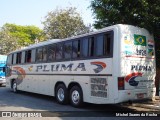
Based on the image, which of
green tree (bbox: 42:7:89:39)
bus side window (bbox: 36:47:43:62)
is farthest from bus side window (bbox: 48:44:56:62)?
green tree (bbox: 42:7:89:39)

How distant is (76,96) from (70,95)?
535 mm

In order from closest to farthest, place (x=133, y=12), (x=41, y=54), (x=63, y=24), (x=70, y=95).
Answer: (x=133, y=12), (x=70, y=95), (x=41, y=54), (x=63, y=24)

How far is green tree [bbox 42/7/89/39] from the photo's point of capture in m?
29.3

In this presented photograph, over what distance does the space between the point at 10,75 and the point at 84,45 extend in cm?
1030

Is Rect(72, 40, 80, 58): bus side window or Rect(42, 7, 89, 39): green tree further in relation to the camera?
Rect(42, 7, 89, 39): green tree

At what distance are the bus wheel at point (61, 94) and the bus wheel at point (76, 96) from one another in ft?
1.56

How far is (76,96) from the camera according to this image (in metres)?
12.1

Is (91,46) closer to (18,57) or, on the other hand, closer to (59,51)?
(59,51)

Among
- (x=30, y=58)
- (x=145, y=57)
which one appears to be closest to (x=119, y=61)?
(x=145, y=57)

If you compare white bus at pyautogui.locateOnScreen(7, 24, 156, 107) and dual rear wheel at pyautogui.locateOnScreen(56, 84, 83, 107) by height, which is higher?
white bus at pyautogui.locateOnScreen(7, 24, 156, 107)

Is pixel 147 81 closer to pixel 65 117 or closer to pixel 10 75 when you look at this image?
pixel 65 117

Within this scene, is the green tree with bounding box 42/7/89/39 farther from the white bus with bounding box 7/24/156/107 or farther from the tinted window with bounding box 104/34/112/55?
the tinted window with bounding box 104/34/112/55

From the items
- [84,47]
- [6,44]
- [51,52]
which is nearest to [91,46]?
[84,47]

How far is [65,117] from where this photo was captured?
9.74 metres
